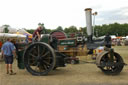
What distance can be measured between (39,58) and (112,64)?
2623 millimetres

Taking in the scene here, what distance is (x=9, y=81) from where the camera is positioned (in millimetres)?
5062

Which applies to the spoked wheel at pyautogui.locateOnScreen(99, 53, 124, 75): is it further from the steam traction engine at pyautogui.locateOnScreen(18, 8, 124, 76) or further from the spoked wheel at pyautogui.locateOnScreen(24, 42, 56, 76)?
the spoked wheel at pyautogui.locateOnScreen(24, 42, 56, 76)

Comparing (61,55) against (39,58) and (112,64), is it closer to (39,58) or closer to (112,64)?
(39,58)

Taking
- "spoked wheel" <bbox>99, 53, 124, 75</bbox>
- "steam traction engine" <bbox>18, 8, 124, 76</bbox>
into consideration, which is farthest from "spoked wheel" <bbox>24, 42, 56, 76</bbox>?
"spoked wheel" <bbox>99, 53, 124, 75</bbox>

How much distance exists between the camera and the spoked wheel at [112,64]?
5566 millimetres

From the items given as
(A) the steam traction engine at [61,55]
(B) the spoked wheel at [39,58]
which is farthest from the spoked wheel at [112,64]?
(B) the spoked wheel at [39,58]

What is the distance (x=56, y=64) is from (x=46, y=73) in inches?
20.0

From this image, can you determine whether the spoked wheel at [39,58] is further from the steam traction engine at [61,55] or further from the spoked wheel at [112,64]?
the spoked wheel at [112,64]

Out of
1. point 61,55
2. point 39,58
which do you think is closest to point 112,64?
point 61,55

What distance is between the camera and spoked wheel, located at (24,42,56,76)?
18.9 feet

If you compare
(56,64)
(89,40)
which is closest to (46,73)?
(56,64)

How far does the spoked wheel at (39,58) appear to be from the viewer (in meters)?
5.75

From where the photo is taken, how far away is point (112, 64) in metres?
5.56

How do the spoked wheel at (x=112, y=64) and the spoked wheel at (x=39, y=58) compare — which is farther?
the spoked wheel at (x=39, y=58)
